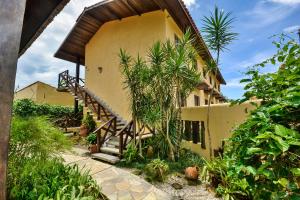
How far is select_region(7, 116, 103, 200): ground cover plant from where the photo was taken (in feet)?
10.9

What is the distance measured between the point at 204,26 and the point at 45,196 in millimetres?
6072

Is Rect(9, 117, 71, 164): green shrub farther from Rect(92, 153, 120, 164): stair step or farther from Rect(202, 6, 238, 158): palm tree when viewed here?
Rect(202, 6, 238, 158): palm tree

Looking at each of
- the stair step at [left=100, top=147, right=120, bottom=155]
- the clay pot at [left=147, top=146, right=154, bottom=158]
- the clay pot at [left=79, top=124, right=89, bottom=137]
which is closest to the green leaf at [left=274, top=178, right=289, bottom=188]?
the clay pot at [left=147, top=146, right=154, bottom=158]

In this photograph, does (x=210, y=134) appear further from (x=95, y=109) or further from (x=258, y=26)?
(x=95, y=109)

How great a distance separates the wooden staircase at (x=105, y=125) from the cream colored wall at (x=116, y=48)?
678 millimetres

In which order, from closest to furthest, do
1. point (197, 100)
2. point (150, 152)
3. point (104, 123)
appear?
1. point (150, 152)
2. point (104, 123)
3. point (197, 100)

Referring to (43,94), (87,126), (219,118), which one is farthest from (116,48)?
(43,94)

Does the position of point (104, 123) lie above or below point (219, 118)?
below

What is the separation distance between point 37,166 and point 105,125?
161 inches

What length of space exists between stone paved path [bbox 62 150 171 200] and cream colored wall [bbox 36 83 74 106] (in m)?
14.9

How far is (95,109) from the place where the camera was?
404 inches

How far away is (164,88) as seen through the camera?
6.27 m

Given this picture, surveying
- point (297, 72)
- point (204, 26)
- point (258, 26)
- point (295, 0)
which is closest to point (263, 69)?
point (297, 72)

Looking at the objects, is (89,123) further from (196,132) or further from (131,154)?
(196,132)
